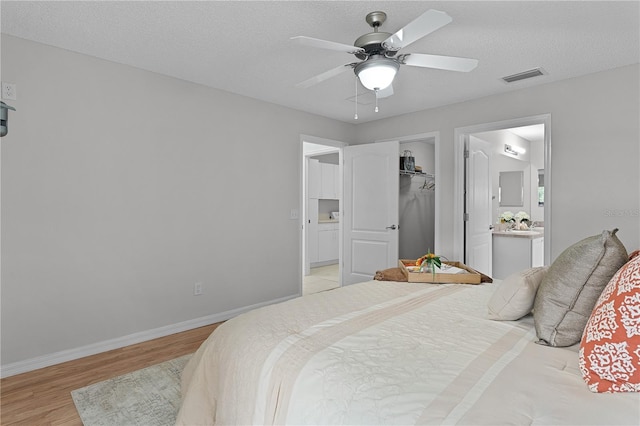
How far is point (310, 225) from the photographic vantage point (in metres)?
7.00

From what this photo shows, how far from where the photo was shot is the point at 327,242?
7.37 metres

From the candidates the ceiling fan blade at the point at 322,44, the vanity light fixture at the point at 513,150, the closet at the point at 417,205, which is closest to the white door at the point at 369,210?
the closet at the point at 417,205

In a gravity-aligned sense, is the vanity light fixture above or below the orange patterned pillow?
above

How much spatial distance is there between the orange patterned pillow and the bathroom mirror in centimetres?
577

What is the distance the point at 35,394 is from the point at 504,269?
5.10 metres

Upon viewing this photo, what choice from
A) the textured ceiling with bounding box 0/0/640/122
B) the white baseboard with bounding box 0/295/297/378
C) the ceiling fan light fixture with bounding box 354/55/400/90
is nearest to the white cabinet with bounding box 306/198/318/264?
the white baseboard with bounding box 0/295/297/378

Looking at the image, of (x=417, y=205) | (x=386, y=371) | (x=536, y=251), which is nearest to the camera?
→ (x=386, y=371)

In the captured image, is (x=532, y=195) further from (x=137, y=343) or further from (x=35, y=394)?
(x=35, y=394)

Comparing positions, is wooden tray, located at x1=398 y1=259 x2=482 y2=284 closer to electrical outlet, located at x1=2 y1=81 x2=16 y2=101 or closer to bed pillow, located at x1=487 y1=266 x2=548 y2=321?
bed pillow, located at x1=487 y1=266 x2=548 y2=321

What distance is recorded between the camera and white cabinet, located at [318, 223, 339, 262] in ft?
23.7

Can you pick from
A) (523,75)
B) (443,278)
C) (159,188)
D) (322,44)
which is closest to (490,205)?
(523,75)

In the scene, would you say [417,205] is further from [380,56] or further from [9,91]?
[9,91]

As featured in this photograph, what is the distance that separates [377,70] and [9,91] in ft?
8.67

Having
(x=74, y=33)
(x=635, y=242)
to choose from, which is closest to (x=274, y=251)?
(x=74, y=33)
